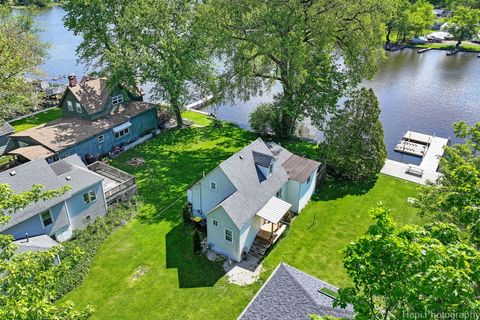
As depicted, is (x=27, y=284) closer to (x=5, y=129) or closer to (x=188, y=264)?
(x=188, y=264)

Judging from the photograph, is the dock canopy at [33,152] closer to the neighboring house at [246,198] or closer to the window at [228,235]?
the neighboring house at [246,198]

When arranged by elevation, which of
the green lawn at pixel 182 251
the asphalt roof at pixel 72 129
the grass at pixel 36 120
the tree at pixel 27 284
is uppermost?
the tree at pixel 27 284

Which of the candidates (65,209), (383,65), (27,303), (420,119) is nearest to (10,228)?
(65,209)

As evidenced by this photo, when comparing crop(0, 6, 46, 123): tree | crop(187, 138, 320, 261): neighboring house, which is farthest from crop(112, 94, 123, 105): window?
crop(187, 138, 320, 261): neighboring house

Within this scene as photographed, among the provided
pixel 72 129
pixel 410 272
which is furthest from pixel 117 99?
pixel 410 272

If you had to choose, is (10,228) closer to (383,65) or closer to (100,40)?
(100,40)

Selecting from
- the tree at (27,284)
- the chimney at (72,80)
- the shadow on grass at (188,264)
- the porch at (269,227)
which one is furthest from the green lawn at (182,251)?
the chimney at (72,80)

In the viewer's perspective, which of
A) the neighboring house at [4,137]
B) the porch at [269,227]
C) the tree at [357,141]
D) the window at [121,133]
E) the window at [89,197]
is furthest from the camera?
the window at [121,133]
